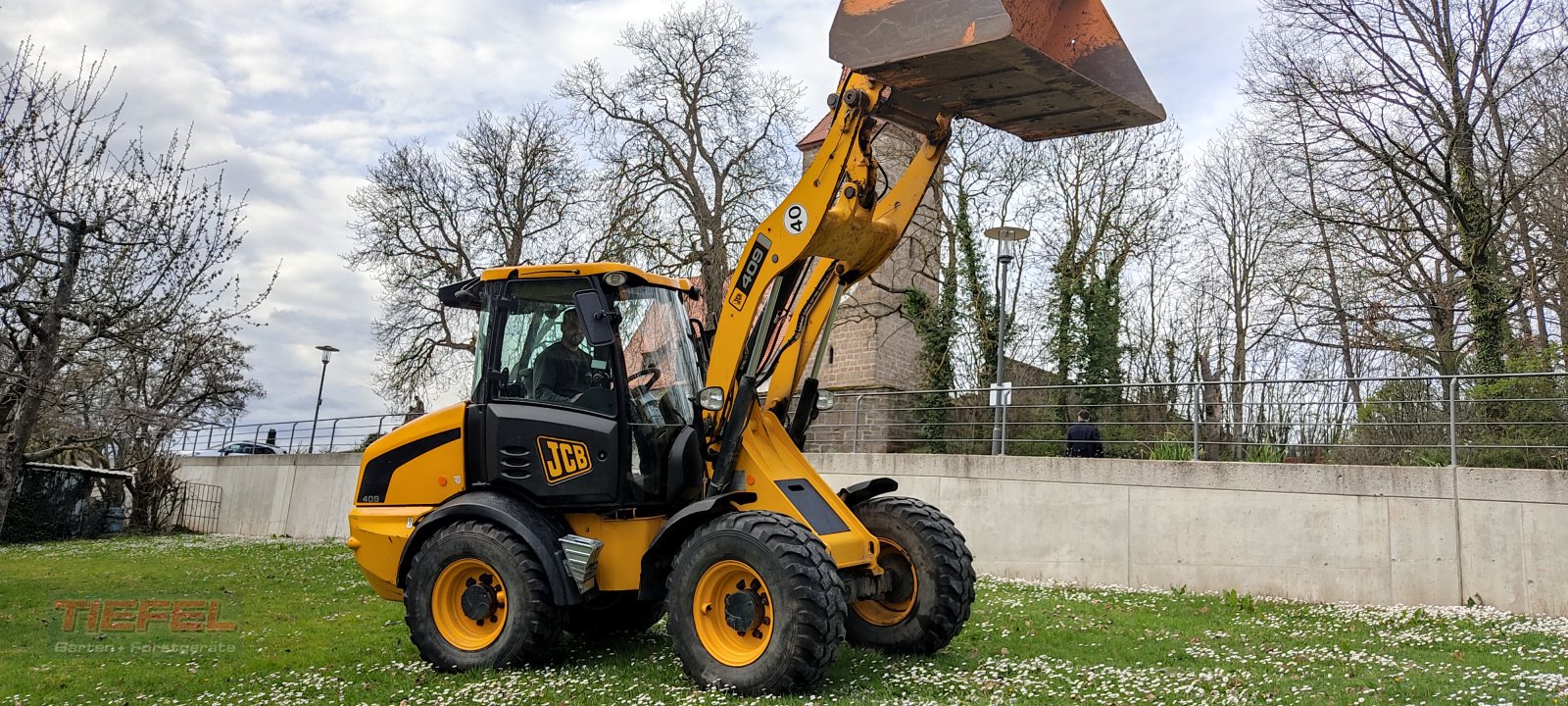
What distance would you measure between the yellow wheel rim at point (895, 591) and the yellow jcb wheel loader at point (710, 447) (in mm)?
15

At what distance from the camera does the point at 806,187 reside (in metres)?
7.22

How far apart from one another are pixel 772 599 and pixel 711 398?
1485mm

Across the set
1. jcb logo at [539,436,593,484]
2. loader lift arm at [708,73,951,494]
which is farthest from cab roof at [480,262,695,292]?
jcb logo at [539,436,593,484]

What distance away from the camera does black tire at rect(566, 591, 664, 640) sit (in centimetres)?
755

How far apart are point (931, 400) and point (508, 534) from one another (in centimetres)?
1677

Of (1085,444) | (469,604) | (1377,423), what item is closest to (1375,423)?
(1377,423)

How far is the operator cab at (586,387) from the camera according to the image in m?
7.32

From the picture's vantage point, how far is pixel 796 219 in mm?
7227

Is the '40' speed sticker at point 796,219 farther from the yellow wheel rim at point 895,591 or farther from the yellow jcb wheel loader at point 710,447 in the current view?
the yellow wheel rim at point 895,591

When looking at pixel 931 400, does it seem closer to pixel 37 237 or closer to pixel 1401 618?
pixel 1401 618

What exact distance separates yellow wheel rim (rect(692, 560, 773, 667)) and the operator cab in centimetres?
83

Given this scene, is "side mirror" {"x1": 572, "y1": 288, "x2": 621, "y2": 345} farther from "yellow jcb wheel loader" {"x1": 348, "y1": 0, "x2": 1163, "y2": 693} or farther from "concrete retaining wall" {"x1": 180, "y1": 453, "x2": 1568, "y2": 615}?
"concrete retaining wall" {"x1": 180, "y1": 453, "x2": 1568, "y2": 615}

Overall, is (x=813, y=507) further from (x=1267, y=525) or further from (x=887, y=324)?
(x=887, y=324)

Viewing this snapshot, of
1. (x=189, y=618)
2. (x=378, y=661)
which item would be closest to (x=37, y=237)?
(x=189, y=618)
